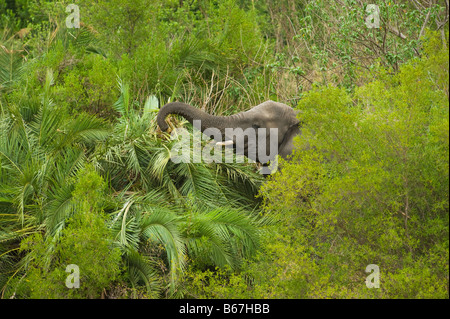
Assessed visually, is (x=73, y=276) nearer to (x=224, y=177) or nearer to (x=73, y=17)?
(x=224, y=177)

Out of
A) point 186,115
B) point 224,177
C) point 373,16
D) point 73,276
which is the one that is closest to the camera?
point 73,276

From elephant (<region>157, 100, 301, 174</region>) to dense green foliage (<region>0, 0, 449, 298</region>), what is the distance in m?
0.66

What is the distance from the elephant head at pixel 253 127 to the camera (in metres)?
7.07

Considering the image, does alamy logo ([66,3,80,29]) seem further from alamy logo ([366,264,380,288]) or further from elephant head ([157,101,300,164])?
alamy logo ([366,264,380,288])

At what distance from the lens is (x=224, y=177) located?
830 centimetres

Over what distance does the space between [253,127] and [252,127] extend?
2cm

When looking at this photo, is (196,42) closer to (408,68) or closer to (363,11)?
(363,11)

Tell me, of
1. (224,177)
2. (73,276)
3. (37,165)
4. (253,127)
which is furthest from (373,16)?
(73,276)

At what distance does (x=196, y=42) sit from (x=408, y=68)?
19.7ft

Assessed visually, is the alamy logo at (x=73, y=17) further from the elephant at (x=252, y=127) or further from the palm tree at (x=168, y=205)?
the elephant at (x=252, y=127)

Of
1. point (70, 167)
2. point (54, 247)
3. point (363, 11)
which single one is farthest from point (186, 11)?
point (54, 247)

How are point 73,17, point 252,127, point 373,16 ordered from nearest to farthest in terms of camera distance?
point 252,127, point 373,16, point 73,17

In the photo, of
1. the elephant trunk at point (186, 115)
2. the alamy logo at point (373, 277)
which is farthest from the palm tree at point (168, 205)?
the alamy logo at point (373, 277)

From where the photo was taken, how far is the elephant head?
23.2 feet
